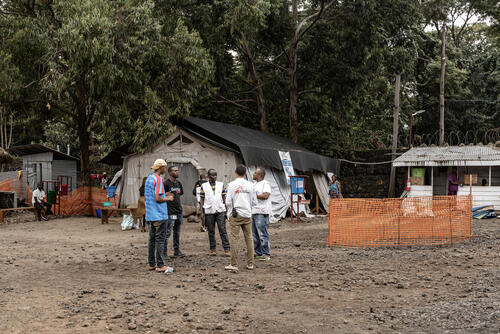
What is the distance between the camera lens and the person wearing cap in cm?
808

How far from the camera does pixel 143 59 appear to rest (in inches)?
677

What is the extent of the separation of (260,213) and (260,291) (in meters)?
2.43

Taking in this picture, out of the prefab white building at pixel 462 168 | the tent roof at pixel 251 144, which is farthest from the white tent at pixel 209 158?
the prefab white building at pixel 462 168

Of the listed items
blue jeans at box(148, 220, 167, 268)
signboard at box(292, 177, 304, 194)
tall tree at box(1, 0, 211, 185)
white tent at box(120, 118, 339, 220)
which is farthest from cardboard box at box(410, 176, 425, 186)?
blue jeans at box(148, 220, 167, 268)

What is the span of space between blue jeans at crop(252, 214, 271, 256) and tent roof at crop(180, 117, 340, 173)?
7.47 meters

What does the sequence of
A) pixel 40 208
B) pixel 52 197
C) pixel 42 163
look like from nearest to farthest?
pixel 40 208, pixel 52 197, pixel 42 163

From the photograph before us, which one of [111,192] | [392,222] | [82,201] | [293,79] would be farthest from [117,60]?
[392,222]

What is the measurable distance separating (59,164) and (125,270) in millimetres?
17363

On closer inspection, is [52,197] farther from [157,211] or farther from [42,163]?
[157,211]

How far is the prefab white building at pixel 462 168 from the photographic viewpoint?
19797 millimetres

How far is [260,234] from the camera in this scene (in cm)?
962

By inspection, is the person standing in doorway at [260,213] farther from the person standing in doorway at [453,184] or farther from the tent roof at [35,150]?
the tent roof at [35,150]

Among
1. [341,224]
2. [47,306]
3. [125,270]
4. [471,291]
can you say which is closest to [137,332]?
[47,306]

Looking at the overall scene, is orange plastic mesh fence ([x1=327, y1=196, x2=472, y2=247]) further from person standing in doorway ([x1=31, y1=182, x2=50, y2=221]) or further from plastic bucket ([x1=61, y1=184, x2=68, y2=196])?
plastic bucket ([x1=61, y1=184, x2=68, y2=196])
